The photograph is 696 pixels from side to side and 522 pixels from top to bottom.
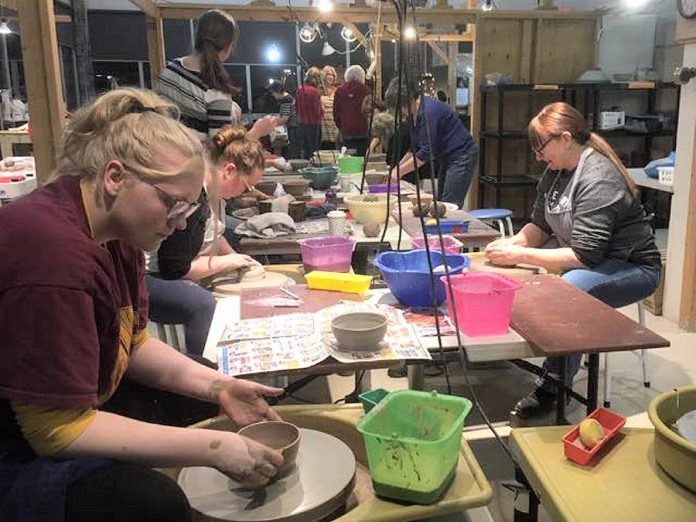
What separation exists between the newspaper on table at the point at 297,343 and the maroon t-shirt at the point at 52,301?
455 mm

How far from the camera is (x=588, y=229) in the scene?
2.45m

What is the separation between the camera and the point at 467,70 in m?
10.4

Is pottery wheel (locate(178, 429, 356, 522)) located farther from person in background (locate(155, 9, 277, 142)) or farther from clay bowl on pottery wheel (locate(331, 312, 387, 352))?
person in background (locate(155, 9, 277, 142))

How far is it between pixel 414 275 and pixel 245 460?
837 millimetres

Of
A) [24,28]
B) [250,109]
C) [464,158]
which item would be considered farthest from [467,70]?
[24,28]

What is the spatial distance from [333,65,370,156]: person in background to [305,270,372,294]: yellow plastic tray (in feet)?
16.1

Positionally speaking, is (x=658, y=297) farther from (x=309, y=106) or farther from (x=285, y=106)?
(x=285, y=106)

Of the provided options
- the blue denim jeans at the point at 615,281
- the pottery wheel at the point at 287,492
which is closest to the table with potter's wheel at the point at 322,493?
the pottery wheel at the point at 287,492

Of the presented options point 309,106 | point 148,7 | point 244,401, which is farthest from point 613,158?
point 309,106

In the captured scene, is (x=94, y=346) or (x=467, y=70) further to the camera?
(x=467, y=70)

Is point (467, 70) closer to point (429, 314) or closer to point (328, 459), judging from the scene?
point (429, 314)

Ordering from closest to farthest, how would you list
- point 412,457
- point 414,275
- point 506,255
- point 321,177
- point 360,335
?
point 412,457, point 360,335, point 414,275, point 506,255, point 321,177

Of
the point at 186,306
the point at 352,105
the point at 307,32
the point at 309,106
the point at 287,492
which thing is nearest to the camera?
the point at 287,492

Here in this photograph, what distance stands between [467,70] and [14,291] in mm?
10174
